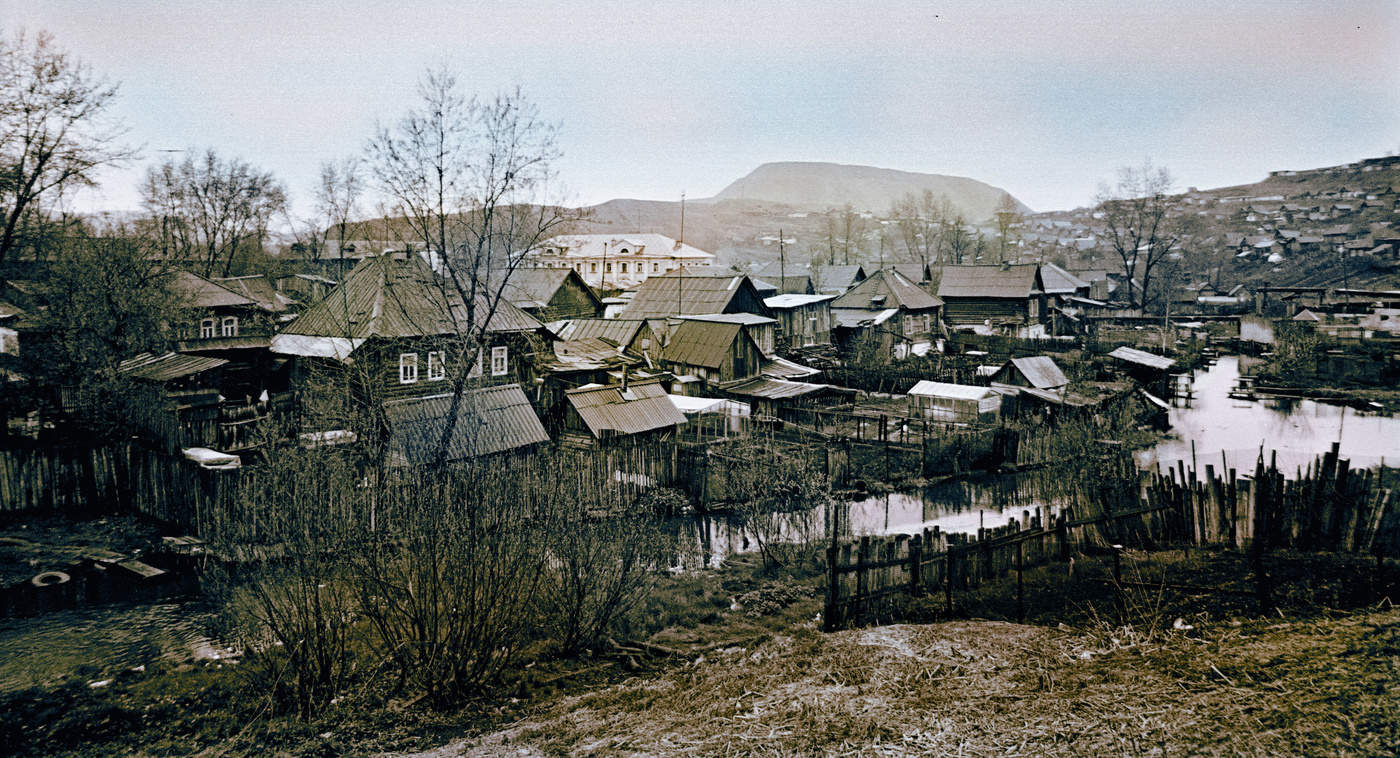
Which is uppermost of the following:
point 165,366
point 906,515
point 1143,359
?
point 165,366

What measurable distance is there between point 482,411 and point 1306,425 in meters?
27.2

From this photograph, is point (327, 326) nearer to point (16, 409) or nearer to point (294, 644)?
point (16, 409)

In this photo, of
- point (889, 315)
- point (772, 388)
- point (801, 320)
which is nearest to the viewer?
point (772, 388)

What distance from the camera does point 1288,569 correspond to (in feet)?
29.7

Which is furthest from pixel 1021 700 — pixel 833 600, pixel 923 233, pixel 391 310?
pixel 923 233

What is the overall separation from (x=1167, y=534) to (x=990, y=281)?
133 ft

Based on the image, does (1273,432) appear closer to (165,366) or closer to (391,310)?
(391,310)

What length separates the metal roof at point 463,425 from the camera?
15.1 m

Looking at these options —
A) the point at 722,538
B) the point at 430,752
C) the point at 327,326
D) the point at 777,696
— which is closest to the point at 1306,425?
the point at 722,538

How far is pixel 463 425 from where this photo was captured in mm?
15594

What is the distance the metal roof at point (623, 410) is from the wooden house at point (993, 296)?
106 feet

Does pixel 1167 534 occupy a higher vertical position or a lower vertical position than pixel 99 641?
higher

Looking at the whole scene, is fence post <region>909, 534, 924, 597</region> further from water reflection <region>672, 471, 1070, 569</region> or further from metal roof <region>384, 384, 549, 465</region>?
metal roof <region>384, 384, 549, 465</region>

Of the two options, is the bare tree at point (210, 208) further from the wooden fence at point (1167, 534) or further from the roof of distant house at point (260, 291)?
the wooden fence at point (1167, 534)
